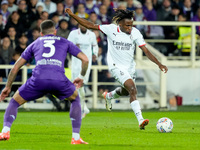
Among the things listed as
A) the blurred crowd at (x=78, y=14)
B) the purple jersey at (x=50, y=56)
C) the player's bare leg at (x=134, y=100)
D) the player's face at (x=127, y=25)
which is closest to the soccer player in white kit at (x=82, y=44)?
the blurred crowd at (x=78, y=14)

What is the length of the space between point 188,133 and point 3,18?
1035 cm

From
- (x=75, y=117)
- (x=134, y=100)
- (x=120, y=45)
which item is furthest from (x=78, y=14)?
(x=75, y=117)

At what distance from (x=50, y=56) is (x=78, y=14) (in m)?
11.3

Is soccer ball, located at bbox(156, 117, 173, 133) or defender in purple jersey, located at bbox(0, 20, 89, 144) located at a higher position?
defender in purple jersey, located at bbox(0, 20, 89, 144)

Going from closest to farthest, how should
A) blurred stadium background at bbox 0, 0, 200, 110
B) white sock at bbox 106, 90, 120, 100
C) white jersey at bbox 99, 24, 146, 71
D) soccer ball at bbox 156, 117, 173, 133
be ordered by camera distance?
1. soccer ball at bbox 156, 117, 173, 133
2. white jersey at bbox 99, 24, 146, 71
3. white sock at bbox 106, 90, 120, 100
4. blurred stadium background at bbox 0, 0, 200, 110

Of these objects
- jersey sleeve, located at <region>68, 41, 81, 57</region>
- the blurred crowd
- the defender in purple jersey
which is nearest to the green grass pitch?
the defender in purple jersey

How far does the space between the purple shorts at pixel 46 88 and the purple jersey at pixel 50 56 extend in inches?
2.8

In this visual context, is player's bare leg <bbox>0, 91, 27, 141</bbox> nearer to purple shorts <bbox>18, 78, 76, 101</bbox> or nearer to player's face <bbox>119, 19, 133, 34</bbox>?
purple shorts <bbox>18, 78, 76, 101</bbox>

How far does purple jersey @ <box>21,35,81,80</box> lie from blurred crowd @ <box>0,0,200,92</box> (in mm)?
9731

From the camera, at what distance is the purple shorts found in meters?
8.20

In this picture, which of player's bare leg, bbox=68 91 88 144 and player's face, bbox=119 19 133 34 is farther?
player's face, bbox=119 19 133 34

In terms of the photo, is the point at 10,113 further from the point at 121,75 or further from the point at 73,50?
the point at 121,75

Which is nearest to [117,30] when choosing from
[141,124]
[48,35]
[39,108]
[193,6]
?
[141,124]

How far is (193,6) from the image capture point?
22.1 metres
